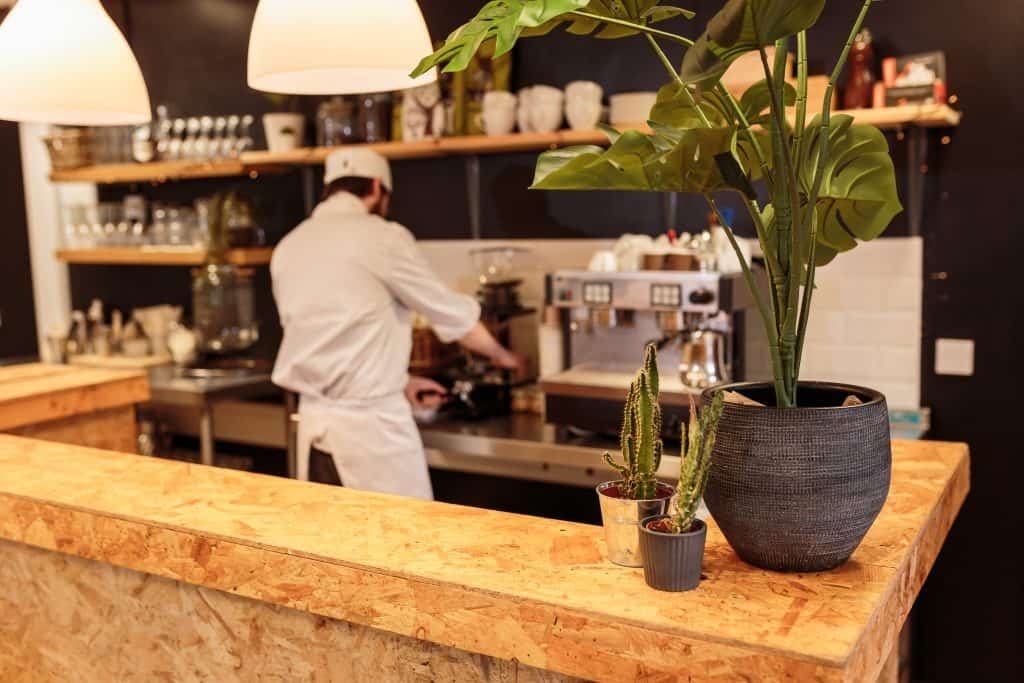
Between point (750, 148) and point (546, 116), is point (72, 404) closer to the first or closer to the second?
point (546, 116)

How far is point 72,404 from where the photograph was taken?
3.11 meters

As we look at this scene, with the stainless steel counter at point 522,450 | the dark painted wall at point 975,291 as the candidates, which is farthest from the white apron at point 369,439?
the dark painted wall at point 975,291

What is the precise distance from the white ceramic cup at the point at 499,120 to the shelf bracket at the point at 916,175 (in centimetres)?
145

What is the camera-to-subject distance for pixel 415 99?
4238 mm

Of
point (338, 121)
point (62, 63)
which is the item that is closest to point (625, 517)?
point (62, 63)

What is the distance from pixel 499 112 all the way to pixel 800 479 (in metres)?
2.90

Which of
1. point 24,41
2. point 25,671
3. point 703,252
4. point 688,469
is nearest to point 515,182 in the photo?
point 703,252

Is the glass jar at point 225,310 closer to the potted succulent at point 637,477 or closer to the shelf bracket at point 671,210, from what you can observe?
the shelf bracket at point 671,210

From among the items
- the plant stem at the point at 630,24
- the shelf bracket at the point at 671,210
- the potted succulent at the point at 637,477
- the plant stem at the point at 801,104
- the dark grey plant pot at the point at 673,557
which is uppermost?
the plant stem at the point at 630,24

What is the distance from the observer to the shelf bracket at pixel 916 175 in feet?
11.4

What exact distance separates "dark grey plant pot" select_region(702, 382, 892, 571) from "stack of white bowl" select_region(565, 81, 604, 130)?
2597mm

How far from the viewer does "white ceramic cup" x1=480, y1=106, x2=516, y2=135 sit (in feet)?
13.2

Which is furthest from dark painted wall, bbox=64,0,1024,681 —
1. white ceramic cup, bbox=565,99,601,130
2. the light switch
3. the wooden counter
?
the wooden counter

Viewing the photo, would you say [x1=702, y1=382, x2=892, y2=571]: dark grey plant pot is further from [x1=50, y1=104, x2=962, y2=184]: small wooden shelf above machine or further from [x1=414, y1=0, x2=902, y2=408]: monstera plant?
[x1=50, y1=104, x2=962, y2=184]: small wooden shelf above machine
